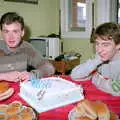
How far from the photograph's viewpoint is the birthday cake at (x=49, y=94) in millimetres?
1021

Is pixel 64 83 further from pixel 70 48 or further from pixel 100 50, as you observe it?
pixel 70 48

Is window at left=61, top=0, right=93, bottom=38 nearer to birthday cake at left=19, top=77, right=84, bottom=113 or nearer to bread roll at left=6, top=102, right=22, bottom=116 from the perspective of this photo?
birthday cake at left=19, top=77, right=84, bottom=113

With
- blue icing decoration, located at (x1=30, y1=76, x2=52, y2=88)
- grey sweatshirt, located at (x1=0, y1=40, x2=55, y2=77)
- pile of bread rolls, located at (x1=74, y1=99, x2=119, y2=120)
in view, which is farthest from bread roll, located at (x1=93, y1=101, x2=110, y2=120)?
grey sweatshirt, located at (x1=0, y1=40, x2=55, y2=77)

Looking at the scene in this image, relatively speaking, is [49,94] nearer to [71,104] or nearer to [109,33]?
[71,104]

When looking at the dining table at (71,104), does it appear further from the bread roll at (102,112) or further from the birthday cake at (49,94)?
the bread roll at (102,112)

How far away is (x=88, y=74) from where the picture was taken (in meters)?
1.51

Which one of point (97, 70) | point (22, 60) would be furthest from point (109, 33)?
point (22, 60)

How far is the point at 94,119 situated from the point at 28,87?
412 millimetres

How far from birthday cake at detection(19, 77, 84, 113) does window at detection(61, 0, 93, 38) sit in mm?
2827

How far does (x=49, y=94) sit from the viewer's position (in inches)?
40.0

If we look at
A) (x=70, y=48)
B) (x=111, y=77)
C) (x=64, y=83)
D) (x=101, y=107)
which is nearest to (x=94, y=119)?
(x=101, y=107)

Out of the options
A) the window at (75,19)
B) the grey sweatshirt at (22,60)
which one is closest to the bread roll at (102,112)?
the grey sweatshirt at (22,60)

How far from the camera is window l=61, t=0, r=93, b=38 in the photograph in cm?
389

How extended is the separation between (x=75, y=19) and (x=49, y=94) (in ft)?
10.7
